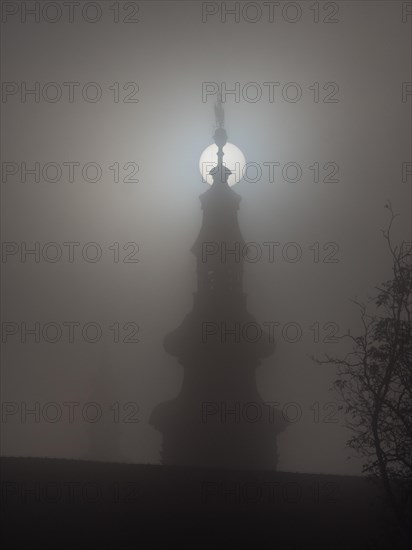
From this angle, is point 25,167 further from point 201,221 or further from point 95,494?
point 95,494

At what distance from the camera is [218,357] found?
1938 mm

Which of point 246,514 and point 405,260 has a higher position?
point 405,260

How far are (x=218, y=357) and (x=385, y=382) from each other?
0.55 metres

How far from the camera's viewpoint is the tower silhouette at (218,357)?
193cm

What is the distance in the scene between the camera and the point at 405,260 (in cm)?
190

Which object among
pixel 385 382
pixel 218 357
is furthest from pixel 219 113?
pixel 385 382

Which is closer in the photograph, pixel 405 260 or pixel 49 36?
pixel 405 260

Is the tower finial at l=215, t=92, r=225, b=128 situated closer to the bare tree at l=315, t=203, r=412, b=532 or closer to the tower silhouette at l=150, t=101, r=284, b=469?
the tower silhouette at l=150, t=101, r=284, b=469

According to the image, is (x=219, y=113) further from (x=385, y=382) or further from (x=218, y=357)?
(x=385, y=382)

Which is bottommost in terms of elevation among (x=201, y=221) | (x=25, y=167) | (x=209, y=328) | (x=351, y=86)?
(x=209, y=328)

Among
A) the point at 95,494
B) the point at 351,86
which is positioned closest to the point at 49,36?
the point at 351,86

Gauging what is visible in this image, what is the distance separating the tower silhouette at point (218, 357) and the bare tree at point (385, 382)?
28 centimetres

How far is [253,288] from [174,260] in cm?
29

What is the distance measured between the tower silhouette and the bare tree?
0.90 ft
